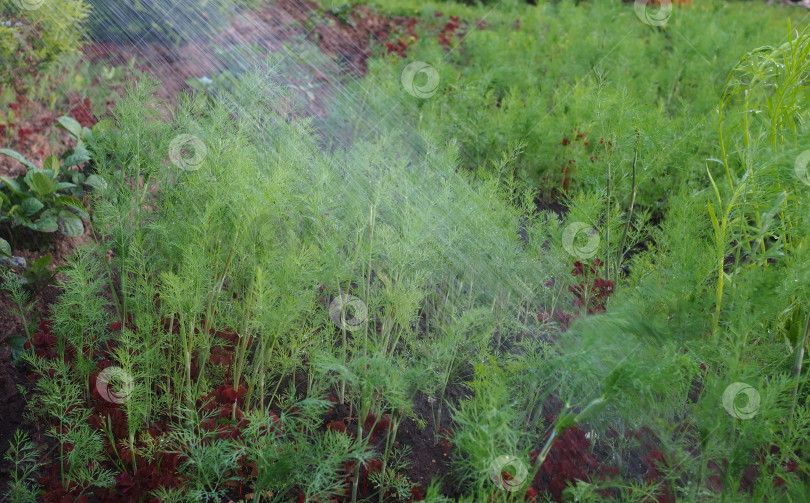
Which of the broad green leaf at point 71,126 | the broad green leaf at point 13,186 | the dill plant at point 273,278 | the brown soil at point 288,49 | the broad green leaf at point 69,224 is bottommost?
the brown soil at point 288,49

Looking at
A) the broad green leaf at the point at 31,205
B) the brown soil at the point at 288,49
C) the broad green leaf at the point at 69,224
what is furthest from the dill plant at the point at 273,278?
the brown soil at the point at 288,49

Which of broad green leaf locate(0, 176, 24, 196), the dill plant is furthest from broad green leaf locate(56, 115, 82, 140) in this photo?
the dill plant

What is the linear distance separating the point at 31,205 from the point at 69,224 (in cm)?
16

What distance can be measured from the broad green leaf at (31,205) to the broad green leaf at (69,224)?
11cm

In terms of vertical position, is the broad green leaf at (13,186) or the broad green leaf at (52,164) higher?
the broad green leaf at (52,164)

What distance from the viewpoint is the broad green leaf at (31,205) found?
9.32ft

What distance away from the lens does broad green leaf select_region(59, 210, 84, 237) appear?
294cm

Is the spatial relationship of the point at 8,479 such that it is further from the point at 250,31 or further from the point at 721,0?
the point at 721,0

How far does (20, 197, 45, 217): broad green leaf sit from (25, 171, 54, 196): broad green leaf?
0.05 metres

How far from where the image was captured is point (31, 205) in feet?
9.34

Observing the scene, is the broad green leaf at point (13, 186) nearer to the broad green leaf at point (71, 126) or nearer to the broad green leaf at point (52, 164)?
the broad green leaf at point (52, 164)

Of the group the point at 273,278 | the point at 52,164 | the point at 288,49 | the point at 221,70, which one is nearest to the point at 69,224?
the point at 52,164

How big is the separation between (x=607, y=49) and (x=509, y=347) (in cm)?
305

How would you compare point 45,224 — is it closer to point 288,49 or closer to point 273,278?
point 273,278
